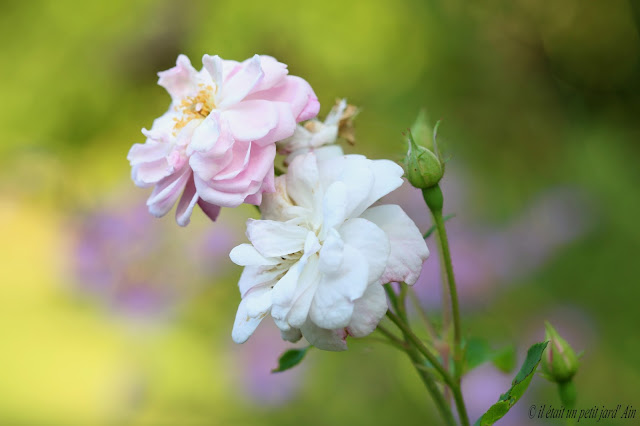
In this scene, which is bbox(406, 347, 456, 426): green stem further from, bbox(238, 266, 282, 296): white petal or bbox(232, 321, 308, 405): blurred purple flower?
bbox(232, 321, 308, 405): blurred purple flower

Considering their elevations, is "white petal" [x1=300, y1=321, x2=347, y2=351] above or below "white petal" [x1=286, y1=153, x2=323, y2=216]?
below

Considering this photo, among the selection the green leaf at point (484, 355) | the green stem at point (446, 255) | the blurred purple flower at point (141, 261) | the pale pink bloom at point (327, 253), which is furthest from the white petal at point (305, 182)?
the blurred purple flower at point (141, 261)

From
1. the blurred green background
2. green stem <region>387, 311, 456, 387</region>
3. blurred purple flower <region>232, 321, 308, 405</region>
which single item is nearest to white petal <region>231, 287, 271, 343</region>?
green stem <region>387, 311, 456, 387</region>

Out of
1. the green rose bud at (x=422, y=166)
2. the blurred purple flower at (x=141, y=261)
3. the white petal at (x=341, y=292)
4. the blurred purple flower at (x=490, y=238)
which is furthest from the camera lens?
the blurred purple flower at (x=141, y=261)

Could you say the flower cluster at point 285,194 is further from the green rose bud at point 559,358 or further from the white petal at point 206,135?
the green rose bud at point 559,358

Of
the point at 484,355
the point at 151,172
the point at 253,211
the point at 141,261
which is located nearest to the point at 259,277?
the point at 151,172

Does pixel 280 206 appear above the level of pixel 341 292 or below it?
above

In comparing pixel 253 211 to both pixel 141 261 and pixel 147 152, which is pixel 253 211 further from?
pixel 147 152
